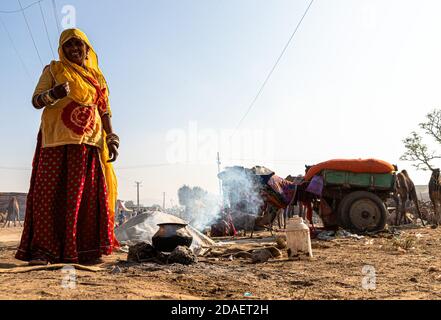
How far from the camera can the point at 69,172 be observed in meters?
4.36

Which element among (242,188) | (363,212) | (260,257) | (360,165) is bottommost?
(260,257)

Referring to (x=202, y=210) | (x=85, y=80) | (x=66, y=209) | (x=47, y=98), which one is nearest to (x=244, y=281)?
(x=66, y=209)

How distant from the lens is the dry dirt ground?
8.61 ft

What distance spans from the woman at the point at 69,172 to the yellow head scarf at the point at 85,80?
0.04ft

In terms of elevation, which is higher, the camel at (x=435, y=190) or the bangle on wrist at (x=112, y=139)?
the bangle on wrist at (x=112, y=139)

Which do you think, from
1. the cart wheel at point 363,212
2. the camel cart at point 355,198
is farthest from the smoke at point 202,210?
the cart wheel at point 363,212

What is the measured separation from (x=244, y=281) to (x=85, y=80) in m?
3.13

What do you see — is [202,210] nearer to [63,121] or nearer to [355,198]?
[355,198]

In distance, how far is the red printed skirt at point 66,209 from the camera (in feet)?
13.6

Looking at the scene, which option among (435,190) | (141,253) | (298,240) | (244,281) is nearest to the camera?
(244,281)

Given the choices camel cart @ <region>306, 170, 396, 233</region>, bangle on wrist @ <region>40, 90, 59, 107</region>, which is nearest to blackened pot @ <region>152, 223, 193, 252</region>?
bangle on wrist @ <region>40, 90, 59, 107</region>

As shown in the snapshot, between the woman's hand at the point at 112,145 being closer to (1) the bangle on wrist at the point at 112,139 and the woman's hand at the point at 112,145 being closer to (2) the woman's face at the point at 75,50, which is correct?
(1) the bangle on wrist at the point at 112,139

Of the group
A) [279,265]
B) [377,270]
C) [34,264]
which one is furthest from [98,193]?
[377,270]

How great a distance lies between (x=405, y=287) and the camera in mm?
2992
